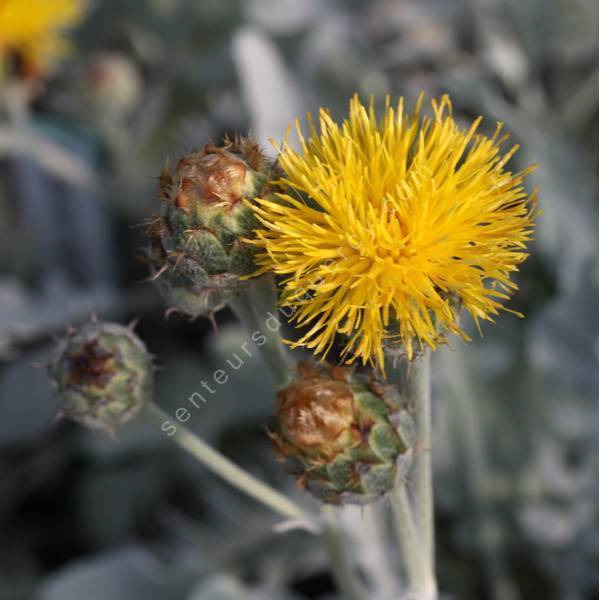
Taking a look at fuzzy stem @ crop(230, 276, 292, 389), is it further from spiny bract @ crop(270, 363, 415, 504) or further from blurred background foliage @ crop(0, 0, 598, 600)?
blurred background foliage @ crop(0, 0, 598, 600)

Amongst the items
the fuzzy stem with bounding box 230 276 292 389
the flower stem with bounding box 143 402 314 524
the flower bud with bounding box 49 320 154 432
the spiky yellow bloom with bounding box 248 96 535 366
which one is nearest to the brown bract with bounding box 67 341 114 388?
the flower bud with bounding box 49 320 154 432

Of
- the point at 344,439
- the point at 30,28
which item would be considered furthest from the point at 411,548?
the point at 30,28

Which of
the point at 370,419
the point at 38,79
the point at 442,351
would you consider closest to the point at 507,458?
the point at 442,351

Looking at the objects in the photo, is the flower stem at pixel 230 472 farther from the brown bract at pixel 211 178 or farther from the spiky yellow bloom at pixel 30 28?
the spiky yellow bloom at pixel 30 28

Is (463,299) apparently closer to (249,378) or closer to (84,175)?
(249,378)

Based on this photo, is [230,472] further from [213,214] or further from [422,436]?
[213,214]
